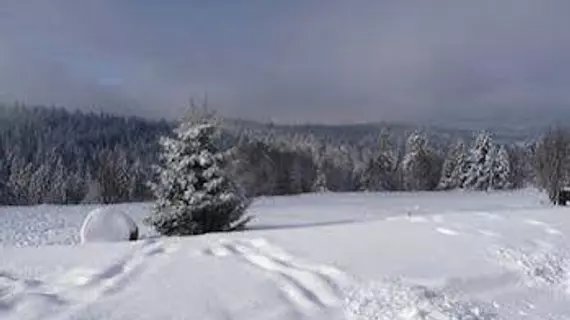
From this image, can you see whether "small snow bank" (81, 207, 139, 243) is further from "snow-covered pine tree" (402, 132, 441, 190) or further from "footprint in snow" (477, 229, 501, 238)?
"snow-covered pine tree" (402, 132, 441, 190)

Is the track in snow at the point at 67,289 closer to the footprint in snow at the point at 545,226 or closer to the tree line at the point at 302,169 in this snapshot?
the footprint in snow at the point at 545,226

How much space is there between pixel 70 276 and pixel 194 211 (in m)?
8.05

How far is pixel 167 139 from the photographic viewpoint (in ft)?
53.4

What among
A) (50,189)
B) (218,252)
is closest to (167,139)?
(218,252)

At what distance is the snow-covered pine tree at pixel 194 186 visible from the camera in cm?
1593

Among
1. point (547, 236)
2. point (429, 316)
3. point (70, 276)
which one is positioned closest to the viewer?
point (429, 316)

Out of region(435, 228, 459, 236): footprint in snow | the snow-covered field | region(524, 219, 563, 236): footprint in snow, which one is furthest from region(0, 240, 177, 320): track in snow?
region(524, 219, 563, 236): footprint in snow

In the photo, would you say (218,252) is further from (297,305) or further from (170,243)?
(297,305)

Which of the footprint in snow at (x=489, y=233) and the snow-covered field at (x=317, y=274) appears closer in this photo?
the snow-covered field at (x=317, y=274)

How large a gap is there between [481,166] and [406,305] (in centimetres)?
5320

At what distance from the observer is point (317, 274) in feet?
27.0

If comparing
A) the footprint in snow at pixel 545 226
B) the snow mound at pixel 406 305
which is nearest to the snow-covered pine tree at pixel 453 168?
the footprint in snow at pixel 545 226

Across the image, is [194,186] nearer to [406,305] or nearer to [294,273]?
[294,273]

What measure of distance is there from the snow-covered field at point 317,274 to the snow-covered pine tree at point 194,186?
16.8 ft
